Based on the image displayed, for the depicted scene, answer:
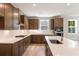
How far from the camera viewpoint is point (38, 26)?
41.7ft

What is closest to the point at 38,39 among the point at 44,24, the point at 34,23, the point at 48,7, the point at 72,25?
the point at 48,7

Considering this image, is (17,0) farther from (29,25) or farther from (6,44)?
(29,25)

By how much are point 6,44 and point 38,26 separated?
953 cm

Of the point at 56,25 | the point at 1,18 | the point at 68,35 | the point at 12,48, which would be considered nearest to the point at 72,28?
the point at 68,35

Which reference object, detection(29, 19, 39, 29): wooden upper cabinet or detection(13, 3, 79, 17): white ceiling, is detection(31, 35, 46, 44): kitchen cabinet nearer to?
detection(13, 3, 79, 17): white ceiling

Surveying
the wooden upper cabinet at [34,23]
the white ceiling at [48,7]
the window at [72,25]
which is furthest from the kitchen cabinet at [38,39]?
the window at [72,25]

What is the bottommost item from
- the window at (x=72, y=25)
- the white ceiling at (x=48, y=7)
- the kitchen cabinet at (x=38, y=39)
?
the kitchen cabinet at (x=38, y=39)

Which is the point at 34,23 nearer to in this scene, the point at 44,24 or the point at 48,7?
the point at 44,24

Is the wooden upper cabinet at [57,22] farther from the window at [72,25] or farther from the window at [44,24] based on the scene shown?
the window at [44,24]

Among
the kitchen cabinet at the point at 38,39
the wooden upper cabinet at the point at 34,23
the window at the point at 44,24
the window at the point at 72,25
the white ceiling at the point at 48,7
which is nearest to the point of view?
the white ceiling at the point at 48,7

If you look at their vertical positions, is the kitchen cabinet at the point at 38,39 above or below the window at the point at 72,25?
below

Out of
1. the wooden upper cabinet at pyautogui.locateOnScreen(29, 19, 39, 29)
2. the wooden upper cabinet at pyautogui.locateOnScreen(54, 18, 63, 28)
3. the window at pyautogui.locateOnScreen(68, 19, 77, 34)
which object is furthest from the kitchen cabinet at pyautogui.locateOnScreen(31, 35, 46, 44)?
the window at pyautogui.locateOnScreen(68, 19, 77, 34)

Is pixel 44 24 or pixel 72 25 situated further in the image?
pixel 44 24

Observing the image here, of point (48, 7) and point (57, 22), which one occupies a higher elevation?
point (48, 7)
